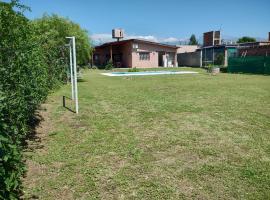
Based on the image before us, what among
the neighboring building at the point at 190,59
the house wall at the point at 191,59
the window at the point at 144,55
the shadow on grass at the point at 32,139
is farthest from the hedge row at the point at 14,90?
the neighboring building at the point at 190,59

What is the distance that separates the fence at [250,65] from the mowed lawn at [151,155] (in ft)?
64.0

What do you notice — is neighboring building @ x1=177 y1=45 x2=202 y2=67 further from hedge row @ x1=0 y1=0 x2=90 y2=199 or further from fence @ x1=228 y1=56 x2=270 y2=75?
hedge row @ x1=0 y1=0 x2=90 y2=199

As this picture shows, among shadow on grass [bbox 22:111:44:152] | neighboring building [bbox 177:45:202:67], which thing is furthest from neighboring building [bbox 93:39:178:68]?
shadow on grass [bbox 22:111:44:152]

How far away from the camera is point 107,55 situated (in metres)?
41.2

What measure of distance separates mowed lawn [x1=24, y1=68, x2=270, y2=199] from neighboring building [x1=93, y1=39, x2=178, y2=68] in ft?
92.9

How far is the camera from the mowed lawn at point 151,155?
379 cm

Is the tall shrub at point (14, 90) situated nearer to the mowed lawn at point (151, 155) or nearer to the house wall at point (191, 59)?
the mowed lawn at point (151, 155)

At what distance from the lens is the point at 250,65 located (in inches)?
1097

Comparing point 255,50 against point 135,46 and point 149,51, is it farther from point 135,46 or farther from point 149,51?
point 135,46

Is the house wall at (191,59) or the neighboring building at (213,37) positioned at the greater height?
the neighboring building at (213,37)

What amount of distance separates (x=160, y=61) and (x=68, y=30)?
23.8m

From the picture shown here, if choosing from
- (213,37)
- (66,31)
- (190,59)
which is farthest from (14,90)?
(213,37)

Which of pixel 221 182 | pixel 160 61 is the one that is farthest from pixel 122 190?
pixel 160 61

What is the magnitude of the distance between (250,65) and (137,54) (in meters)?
14.4
